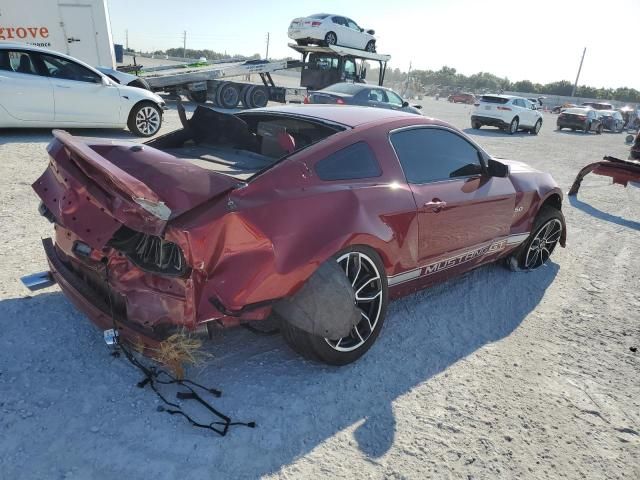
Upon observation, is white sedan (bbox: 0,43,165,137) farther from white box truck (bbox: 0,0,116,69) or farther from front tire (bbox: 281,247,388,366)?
front tire (bbox: 281,247,388,366)

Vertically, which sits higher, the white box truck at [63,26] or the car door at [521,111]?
the white box truck at [63,26]

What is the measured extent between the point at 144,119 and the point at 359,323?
8028mm

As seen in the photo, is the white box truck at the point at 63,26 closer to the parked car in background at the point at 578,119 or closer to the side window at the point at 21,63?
the side window at the point at 21,63

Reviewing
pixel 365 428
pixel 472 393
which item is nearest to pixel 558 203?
pixel 472 393

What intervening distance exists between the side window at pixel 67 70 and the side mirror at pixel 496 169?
7.65 m

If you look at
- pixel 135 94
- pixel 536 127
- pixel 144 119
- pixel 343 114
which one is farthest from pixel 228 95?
pixel 343 114

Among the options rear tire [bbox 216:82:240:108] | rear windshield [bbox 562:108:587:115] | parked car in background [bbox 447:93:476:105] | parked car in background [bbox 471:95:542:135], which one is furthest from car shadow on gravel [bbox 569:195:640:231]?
parked car in background [bbox 447:93:476:105]

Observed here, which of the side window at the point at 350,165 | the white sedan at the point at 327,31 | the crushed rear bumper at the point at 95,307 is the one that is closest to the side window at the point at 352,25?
the white sedan at the point at 327,31

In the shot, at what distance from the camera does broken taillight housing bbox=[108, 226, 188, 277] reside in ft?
7.80

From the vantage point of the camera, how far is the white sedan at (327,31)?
62.0 ft

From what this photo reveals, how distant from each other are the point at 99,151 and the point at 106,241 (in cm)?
61

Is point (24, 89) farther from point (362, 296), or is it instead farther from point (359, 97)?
point (359, 97)

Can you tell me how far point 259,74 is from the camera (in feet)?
59.1

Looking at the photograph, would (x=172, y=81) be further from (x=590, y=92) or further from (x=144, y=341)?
(x=590, y=92)
